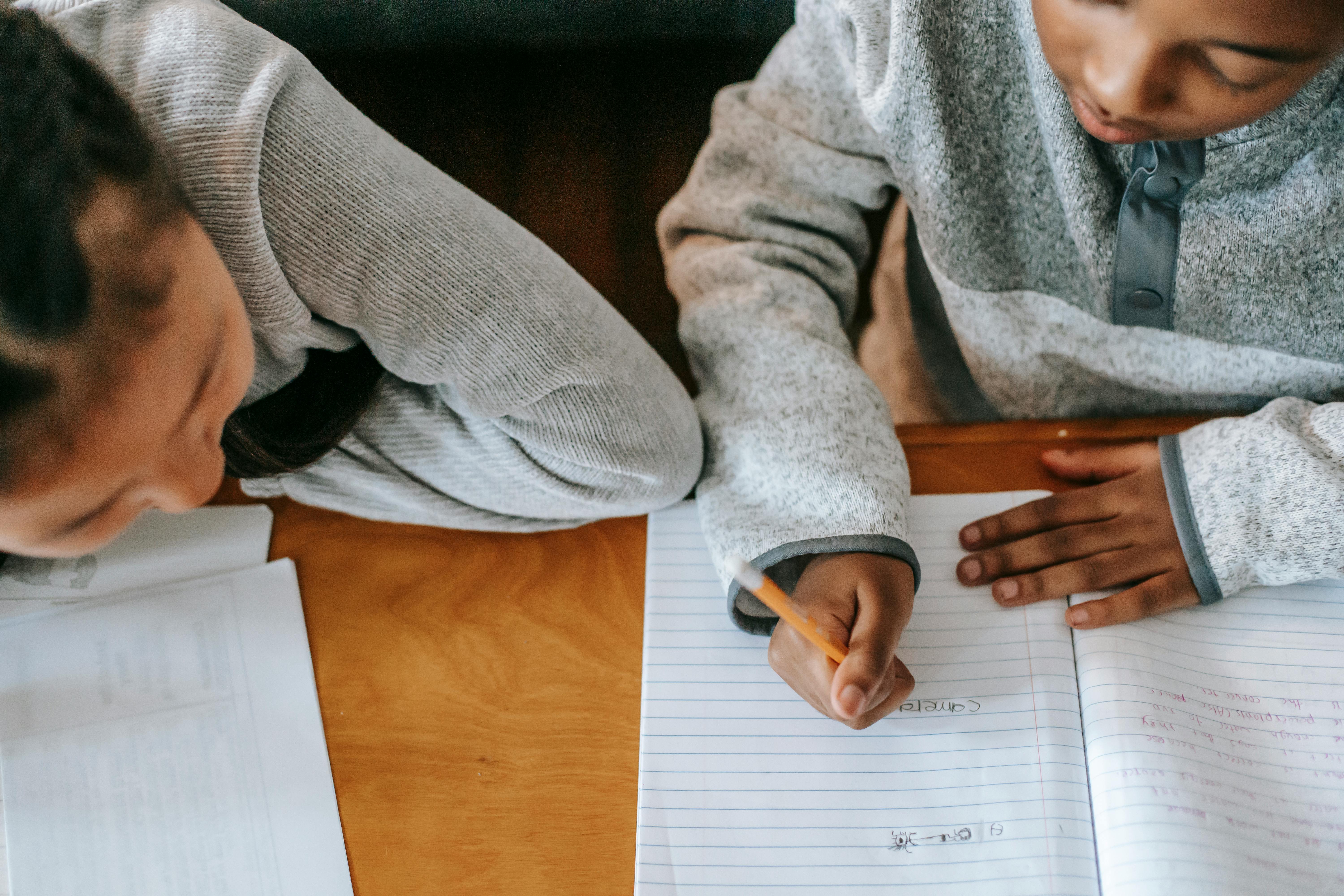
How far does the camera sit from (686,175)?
3.56 feet

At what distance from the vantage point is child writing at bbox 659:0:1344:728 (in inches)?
18.6

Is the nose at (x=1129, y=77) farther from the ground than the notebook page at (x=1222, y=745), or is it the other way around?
the nose at (x=1129, y=77)

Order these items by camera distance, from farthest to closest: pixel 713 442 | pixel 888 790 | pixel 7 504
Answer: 1. pixel 713 442
2. pixel 888 790
3. pixel 7 504

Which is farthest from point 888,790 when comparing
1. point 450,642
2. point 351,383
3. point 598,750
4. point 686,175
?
point 686,175

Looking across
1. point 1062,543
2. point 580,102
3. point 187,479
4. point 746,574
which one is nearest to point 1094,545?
point 1062,543

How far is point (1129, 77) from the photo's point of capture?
14.6 inches

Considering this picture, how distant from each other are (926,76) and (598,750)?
0.41 m

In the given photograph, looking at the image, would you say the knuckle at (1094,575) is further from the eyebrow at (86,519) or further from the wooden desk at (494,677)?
the eyebrow at (86,519)

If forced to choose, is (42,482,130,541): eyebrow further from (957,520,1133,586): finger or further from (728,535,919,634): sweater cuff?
(957,520,1133,586): finger

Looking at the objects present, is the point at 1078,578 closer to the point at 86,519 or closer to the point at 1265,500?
the point at 1265,500

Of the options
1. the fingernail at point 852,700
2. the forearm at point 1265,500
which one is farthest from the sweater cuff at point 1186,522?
the fingernail at point 852,700

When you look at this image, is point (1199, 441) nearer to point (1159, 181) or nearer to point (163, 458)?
point (1159, 181)

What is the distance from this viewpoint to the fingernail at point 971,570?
1.71 feet

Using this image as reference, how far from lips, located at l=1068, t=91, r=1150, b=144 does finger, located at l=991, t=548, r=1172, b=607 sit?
229mm
